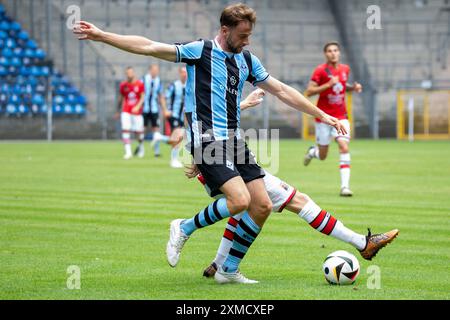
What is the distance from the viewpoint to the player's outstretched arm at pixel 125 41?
24.7 feet

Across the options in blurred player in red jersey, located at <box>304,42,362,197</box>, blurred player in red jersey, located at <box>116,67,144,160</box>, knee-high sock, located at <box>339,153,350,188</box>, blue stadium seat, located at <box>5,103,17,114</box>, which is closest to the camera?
knee-high sock, located at <box>339,153,350,188</box>

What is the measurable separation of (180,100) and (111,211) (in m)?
11.7

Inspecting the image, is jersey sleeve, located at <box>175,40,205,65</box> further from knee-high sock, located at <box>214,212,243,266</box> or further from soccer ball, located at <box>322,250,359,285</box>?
soccer ball, located at <box>322,250,359,285</box>

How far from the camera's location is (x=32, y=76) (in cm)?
4119

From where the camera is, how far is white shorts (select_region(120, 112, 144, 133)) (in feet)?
95.2

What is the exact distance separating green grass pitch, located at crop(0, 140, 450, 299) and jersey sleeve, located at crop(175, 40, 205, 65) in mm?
1902

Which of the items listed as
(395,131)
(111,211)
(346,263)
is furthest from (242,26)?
(395,131)

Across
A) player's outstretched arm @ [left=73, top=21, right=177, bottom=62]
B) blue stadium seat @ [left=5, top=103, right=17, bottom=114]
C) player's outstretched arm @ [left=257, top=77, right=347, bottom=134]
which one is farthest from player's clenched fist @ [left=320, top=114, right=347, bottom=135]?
blue stadium seat @ [left=5, top=103, right=17, bottom=114]

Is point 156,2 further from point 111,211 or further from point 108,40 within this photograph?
point 108,40

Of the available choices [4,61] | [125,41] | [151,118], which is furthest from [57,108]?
[125,41]

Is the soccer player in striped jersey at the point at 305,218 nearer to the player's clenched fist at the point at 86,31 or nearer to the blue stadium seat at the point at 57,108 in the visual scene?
the player's clenched fist at the point at 86,31

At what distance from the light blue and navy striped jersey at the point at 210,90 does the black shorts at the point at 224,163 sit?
8 centimetres

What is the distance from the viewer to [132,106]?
29188 millimetres

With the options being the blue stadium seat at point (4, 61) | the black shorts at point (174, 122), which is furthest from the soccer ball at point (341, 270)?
the blue stadium seat at point (4, 61)
